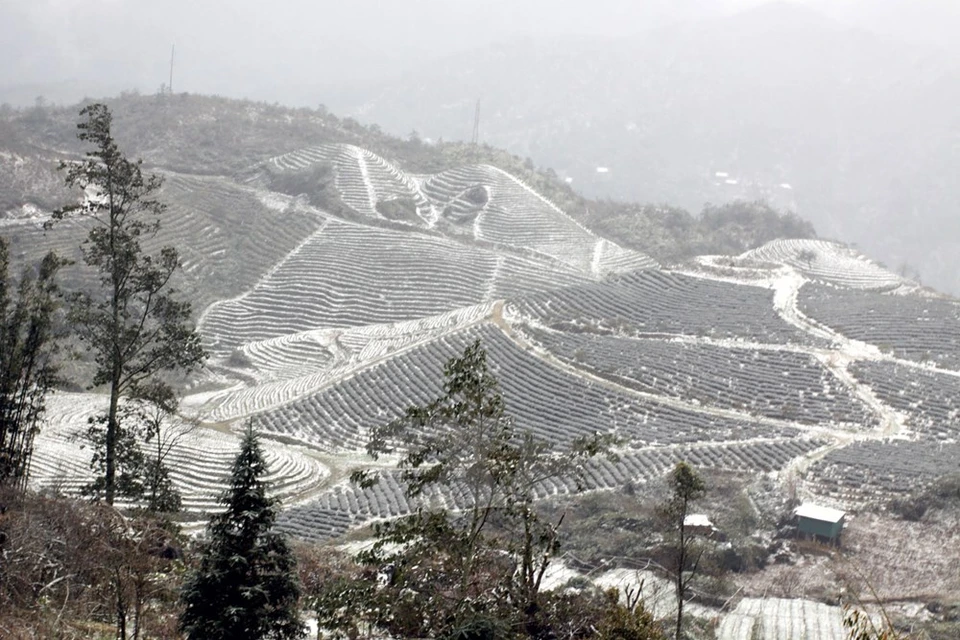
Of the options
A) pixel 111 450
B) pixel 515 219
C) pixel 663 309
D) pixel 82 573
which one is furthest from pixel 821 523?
pixel 515 219

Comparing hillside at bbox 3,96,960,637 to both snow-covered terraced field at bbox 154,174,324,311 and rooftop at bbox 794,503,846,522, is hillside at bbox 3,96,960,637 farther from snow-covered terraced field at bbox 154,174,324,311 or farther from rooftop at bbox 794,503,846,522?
rooftop at bbox 794,503,846,522

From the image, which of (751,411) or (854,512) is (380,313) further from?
(854,512)

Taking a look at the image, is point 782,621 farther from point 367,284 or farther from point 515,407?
point 367,284

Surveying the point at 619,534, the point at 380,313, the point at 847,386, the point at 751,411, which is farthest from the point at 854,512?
the point at 380,313

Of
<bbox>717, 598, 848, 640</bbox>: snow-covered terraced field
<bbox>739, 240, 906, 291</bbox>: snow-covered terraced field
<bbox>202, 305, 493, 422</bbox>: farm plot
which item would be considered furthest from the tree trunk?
<bbox>739, 240, 906, 291</bbox>: snow-covered terraced field

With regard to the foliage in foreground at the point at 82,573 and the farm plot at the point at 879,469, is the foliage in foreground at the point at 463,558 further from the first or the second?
the farm plot at the point at 879,469

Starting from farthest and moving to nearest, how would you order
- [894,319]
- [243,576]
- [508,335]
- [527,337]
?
[894,319] → [508,335] → [527,337] → [243,576]
